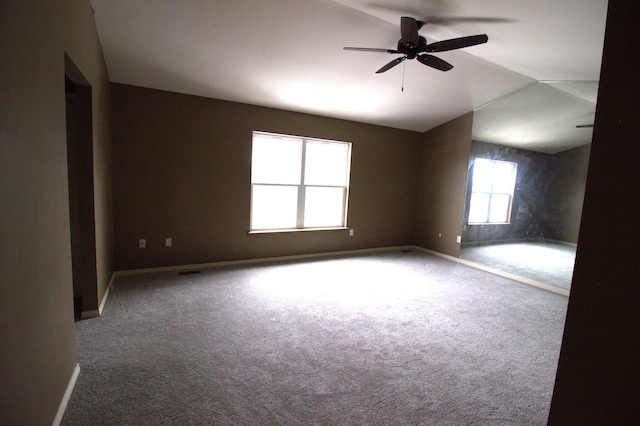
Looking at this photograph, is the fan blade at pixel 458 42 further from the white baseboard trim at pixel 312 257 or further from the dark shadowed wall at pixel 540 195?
the white baseboard trim at pixel 312 257

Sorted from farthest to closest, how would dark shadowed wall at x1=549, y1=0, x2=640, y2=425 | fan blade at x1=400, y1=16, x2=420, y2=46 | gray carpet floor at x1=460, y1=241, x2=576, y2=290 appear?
gray carpet floor at x1=460, y1=241, x2=576, y2=290, fan blade at x1=400, y1=16, x2=420, y2=46, dark shadowed wall at x1=549, y1=0, x2=640, y2=425

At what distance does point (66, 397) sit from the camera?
1584mm

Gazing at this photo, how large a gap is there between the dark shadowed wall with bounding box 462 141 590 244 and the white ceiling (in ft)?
3.16


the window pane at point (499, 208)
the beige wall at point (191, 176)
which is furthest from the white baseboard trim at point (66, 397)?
the window pane at point (499, 208)

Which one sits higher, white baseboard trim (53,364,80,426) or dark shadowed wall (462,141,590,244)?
dark shadowed wall (462,141,590,244)

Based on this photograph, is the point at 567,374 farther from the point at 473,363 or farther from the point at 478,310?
the point at 478,310

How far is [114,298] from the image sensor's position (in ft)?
9.68

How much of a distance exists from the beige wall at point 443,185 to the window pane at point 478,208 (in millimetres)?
157

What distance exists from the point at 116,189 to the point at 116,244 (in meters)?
0.69

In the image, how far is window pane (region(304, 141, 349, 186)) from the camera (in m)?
4.85

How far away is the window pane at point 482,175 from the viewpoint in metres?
4.76

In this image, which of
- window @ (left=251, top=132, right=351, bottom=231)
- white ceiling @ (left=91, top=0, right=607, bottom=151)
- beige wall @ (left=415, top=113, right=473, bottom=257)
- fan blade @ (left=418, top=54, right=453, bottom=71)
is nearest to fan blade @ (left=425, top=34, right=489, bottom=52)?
fan blade @ (left=418, top=54, right=453, bottom=71)

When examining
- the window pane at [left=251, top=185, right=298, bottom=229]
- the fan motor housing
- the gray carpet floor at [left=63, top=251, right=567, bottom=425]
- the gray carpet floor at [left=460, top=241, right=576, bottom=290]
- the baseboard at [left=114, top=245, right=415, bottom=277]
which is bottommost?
the gray carpet floor at [left=63, top=251, right=567, bottom=425]

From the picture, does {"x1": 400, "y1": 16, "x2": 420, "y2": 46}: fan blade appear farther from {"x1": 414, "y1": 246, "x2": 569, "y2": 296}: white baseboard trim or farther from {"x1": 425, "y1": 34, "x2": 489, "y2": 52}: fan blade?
{"x1": 414, "y1": 246, "x2": 569, "y2": 296}: white baseboard trim
